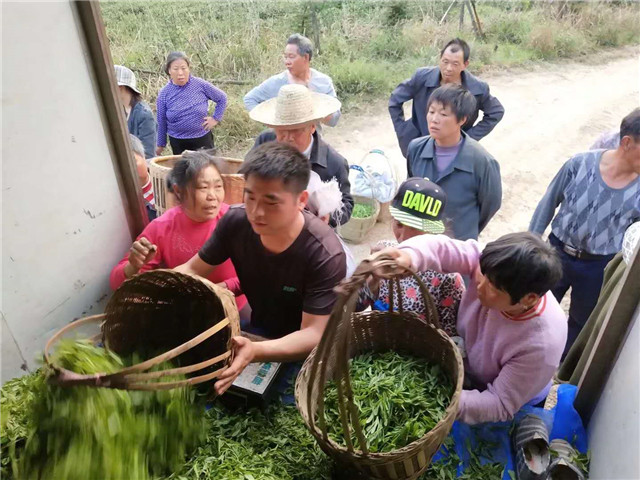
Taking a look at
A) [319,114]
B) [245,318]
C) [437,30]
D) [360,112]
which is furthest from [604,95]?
[245,318]

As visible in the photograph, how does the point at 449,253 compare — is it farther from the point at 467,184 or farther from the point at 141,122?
the point at 141,122

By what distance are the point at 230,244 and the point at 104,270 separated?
773 millimetres

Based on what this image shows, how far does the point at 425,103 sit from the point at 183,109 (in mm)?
2626

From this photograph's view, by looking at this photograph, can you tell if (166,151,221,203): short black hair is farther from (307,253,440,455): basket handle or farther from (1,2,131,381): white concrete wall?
(307,253,440,455): basket handle

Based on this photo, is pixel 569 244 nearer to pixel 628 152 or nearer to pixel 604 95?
pixel 628 152

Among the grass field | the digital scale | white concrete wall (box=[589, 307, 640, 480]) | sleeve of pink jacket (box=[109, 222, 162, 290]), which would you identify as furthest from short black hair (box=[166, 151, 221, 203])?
the grass field

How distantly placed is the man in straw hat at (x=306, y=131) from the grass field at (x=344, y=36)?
13.9 feet

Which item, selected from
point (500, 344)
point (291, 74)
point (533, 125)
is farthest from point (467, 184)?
point (533, 125)

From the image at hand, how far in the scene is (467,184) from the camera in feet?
11.2

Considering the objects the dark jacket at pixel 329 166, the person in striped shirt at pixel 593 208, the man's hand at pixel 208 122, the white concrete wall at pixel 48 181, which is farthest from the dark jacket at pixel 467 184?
the man's hand at pixel 208 122

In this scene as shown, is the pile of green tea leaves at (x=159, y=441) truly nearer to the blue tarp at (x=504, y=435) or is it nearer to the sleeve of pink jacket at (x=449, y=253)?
the blue tarp at (x=504, y=435)

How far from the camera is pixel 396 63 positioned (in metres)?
9.78

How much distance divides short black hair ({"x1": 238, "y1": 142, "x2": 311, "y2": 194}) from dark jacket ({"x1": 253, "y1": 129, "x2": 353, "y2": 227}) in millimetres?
1044

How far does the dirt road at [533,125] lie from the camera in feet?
20.7
